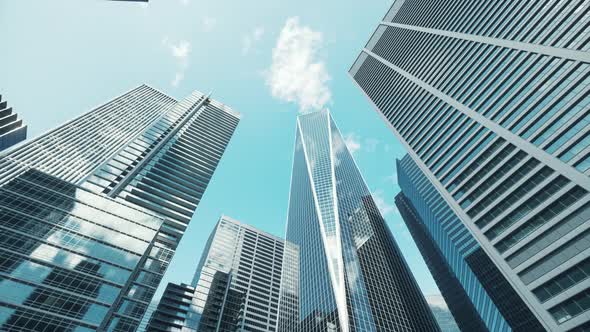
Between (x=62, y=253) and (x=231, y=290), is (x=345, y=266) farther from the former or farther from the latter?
(x=62, y=253)

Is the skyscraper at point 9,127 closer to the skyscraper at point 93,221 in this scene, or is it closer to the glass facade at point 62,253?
the skyscraper at point 93,221

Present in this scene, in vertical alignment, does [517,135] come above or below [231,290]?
below

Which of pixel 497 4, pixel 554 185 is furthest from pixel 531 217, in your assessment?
pixel 497 4

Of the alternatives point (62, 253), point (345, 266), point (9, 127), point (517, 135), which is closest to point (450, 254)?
point (345, 266)

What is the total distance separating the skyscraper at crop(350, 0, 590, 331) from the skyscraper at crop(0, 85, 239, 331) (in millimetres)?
67911

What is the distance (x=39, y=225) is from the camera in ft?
192

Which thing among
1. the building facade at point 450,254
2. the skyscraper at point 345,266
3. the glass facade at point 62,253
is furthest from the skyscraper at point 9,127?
the building facade at point 450,254

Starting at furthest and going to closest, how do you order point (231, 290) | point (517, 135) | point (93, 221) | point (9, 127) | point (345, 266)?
point (345, 266), point (231, 290), point (9, 127), point (93, 221), point (517, 135)

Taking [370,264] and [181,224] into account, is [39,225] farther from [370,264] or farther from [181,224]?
[370,264]

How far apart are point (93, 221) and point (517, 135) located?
85641 mm

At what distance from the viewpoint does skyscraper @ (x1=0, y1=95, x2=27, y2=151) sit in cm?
6984

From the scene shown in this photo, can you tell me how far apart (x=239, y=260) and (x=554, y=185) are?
352ft

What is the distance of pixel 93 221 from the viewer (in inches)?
2589

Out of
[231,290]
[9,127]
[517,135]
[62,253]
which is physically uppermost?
[9,127]
